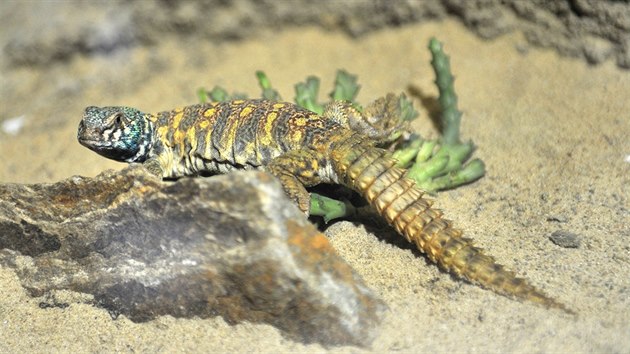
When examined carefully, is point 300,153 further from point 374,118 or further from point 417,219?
point 417,219

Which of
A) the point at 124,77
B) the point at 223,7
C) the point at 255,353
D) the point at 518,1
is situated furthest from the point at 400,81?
the point at 255,353

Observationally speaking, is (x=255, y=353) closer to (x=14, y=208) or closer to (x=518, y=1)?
(x=14, y=208)

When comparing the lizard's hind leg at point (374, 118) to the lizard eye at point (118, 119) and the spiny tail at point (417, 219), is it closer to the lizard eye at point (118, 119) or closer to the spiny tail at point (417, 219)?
the spiny tail at point (417, 219)

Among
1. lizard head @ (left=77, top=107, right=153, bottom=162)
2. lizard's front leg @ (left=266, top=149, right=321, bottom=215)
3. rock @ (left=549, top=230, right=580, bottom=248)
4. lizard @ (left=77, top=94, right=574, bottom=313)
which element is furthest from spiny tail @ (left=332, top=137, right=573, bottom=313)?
lizard head @ (left=77, top=107, right=153, bottom=162)

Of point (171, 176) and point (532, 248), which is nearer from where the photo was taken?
point (532, 248)

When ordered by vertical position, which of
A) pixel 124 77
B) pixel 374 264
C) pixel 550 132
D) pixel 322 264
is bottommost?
pixel 124 77

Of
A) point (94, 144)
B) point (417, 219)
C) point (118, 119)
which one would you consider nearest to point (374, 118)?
point (417, 219)
